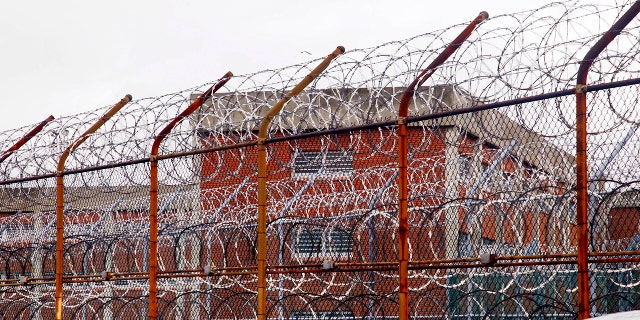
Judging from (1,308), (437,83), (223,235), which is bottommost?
(1,308)

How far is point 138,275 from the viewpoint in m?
9.87

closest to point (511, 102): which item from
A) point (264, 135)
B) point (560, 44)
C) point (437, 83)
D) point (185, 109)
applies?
point (560, 44)

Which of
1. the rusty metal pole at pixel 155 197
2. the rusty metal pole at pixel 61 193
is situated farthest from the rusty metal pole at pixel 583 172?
the rusty metal pole at pixel 61 193

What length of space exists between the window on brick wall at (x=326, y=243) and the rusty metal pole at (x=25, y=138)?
3519mm

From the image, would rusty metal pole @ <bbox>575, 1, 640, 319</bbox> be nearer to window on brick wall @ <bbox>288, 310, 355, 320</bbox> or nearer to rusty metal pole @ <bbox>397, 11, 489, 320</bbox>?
rusty metal pole @ <bbox>397, 11, 489, 320</bbox>

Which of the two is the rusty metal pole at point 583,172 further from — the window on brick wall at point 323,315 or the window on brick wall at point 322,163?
the window on brick wall at point 322,163

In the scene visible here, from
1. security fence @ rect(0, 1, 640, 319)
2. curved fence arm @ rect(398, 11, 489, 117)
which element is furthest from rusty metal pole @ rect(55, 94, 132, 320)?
curved fence arm @ rect(398, 11, 489, 117)

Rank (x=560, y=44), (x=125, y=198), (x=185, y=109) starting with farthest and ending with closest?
(x=125, y=198)
(x=185, y=109)
(x=560, y=44)

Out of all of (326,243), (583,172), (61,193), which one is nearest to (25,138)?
(61,193)

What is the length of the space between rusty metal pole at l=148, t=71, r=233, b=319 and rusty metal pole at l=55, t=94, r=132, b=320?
1399 mm

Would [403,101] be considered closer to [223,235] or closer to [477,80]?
[477,80]

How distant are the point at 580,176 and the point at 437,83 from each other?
1.68m

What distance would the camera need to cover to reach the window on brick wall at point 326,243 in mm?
9039

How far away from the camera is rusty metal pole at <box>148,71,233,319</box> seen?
9.20 metres
